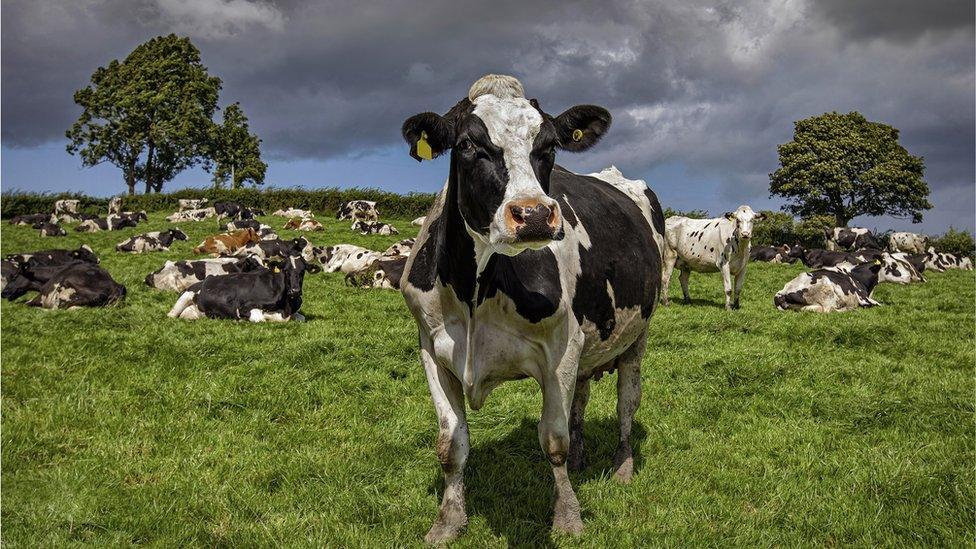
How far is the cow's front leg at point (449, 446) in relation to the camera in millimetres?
4102

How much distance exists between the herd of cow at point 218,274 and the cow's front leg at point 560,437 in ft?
27.2

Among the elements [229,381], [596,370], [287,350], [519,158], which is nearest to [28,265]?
[287,350]

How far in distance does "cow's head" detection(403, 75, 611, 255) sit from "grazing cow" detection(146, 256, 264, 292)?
12.0 metres

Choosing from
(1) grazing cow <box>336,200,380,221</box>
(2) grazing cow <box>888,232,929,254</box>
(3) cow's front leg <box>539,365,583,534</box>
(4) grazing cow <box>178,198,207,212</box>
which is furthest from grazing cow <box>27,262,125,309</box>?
(2) grazing cow <box>888,232,929,254</box>

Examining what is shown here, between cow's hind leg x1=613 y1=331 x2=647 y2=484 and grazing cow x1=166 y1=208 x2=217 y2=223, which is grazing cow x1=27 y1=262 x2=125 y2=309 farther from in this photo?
grazing cow x1=166 y1=208 x2=217 y2=223

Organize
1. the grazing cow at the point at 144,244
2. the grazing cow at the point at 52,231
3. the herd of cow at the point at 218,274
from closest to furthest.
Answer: the herd of cow at the point at 218,274 → the grazing cow at the point at 144,244 → the grazing cow at the point at 52,231

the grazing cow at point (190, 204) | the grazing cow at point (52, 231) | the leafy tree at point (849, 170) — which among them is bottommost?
the grazing cow at point (52, 231)

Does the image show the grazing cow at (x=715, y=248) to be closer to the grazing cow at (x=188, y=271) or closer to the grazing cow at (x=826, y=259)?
the grazing cow at (x=826, y=259)

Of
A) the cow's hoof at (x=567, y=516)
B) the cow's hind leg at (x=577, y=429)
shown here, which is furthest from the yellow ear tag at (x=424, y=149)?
the cow's hind leg at (x=577, y=429)

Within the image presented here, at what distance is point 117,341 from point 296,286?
11.4 ft

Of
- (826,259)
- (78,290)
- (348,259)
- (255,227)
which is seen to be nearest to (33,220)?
(255,227)

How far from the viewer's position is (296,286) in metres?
12.0

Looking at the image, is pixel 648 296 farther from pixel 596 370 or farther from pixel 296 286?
pixel 296 286

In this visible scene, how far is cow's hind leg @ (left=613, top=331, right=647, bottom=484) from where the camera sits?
534 cm
